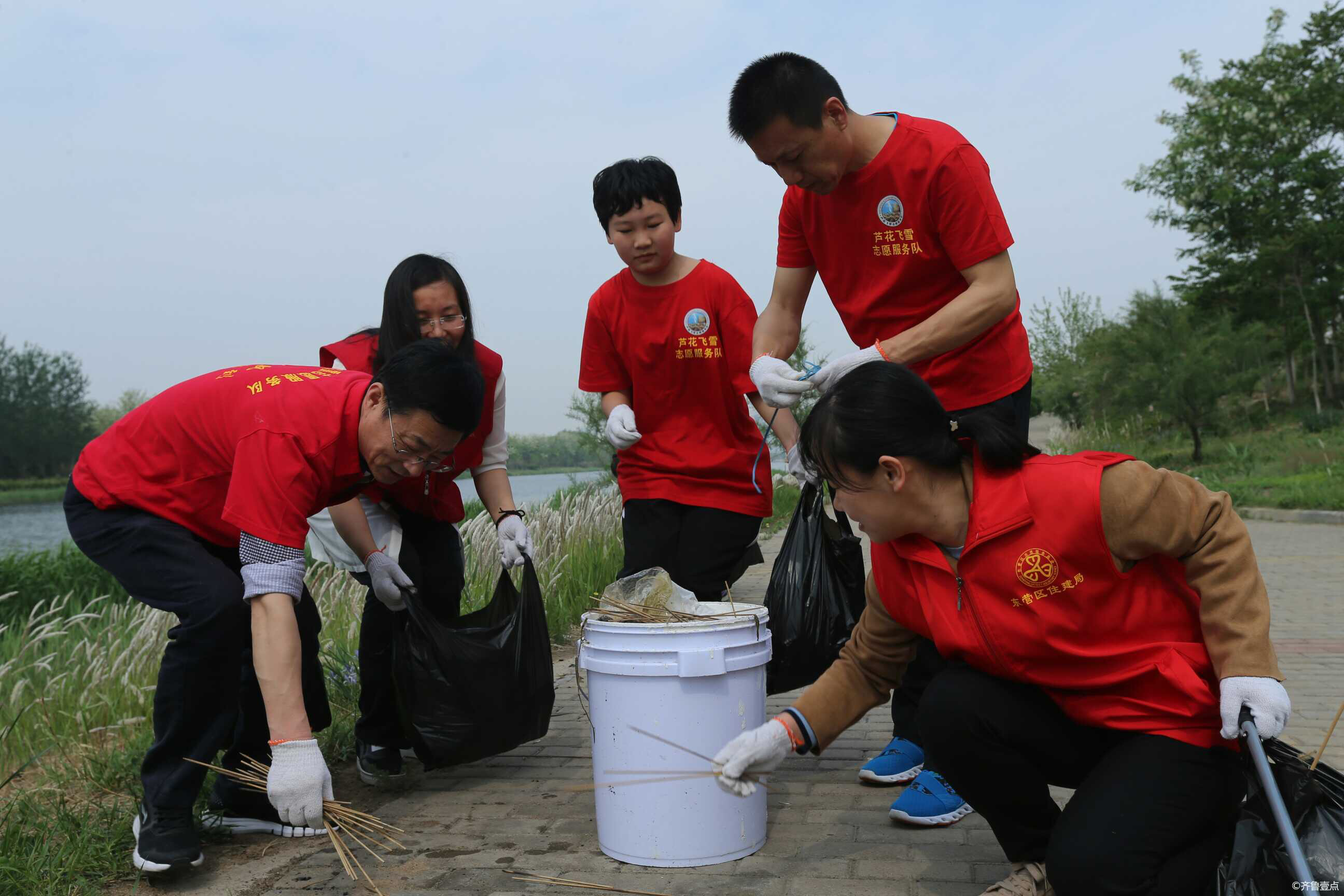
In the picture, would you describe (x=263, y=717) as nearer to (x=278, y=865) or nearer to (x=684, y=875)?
(x=278, y=865)

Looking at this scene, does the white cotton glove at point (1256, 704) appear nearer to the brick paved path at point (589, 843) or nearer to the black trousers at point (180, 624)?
the brick paved path at point (589, 843)

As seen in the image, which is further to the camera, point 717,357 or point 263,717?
point 717,357

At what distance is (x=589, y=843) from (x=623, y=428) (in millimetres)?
1454

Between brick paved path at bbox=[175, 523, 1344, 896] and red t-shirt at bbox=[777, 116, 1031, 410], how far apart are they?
122 centimetres

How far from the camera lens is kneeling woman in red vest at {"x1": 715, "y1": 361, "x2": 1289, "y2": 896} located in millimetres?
2111

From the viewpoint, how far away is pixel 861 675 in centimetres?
253

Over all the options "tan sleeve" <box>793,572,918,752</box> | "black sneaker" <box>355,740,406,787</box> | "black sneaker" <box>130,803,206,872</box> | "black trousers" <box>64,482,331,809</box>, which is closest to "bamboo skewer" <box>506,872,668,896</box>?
"tan sleeve" <box>793,572,918,752</box>

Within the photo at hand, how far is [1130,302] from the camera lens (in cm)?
2834

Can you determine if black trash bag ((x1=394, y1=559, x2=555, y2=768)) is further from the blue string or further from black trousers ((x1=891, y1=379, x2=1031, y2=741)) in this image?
black trousers ((x1=891, y1=379, x2=1031, y2=741))

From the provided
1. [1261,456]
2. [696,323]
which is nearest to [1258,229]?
[1261,456]

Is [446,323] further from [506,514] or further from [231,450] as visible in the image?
[231,450]

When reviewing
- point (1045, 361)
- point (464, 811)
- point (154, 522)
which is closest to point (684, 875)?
point (464, 811)

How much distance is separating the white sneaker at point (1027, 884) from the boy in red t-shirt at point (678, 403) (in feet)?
5.39

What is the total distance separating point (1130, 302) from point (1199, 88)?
18.0ft
